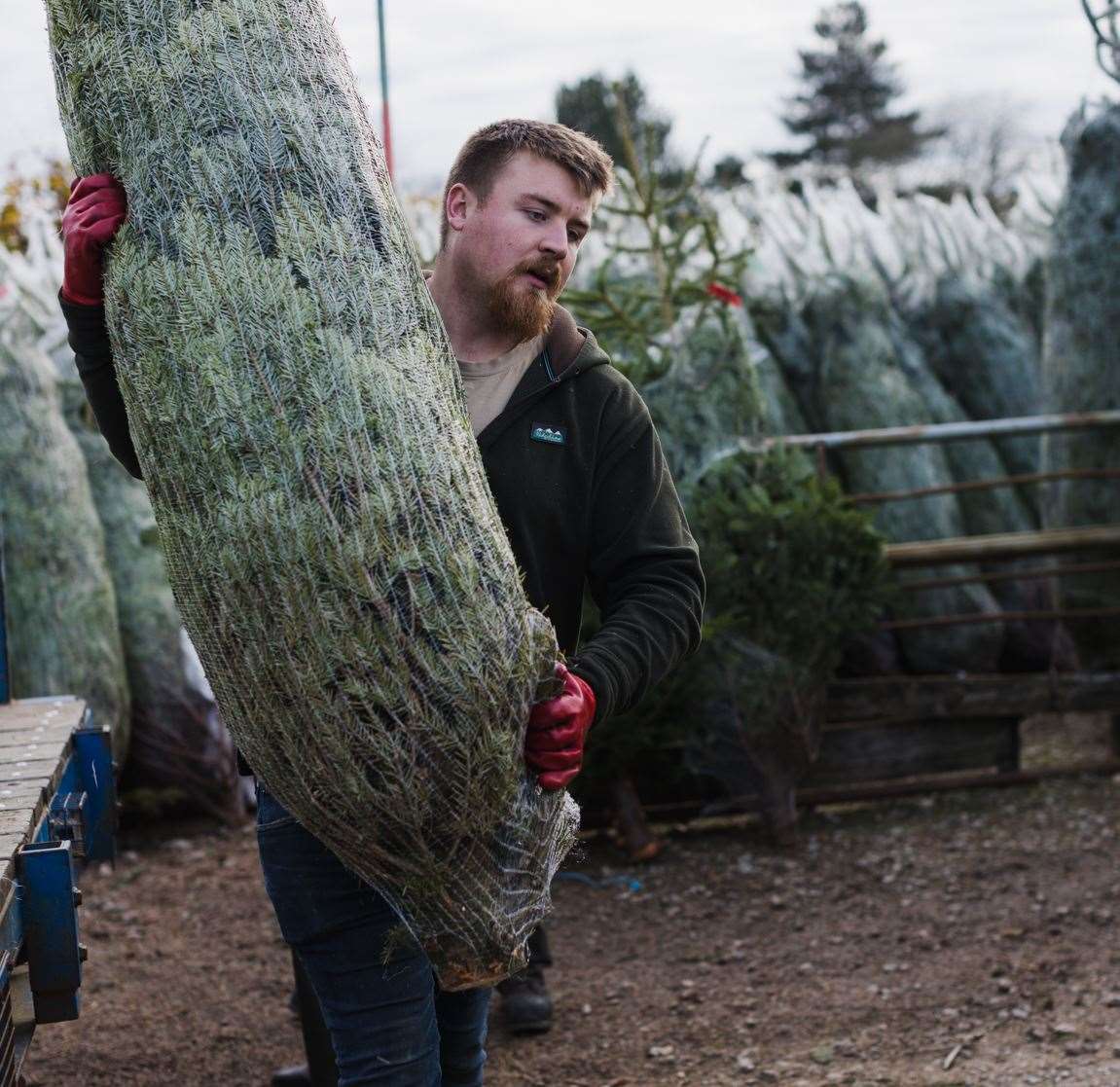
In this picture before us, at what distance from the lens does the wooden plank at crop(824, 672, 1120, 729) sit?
18.4ft

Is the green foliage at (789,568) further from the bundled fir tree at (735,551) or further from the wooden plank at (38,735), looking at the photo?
the wooden plank at (38,735)

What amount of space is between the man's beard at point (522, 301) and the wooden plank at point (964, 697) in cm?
347

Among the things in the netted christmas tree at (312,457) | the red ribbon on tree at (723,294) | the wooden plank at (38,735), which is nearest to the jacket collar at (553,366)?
the netted christmas tree at (312,457)

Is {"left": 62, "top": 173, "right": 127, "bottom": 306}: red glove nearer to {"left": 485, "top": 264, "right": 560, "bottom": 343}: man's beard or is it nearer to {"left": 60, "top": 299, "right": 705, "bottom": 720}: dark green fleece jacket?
{"left": 60, "top": 299, "right": 705, "bottom": 720}: dark green fleece jacket

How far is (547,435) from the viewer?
2.35 metres

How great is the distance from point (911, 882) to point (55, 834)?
3303 millimetres

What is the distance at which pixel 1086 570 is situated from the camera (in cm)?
596

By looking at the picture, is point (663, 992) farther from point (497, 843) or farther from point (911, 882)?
point (497, 843)

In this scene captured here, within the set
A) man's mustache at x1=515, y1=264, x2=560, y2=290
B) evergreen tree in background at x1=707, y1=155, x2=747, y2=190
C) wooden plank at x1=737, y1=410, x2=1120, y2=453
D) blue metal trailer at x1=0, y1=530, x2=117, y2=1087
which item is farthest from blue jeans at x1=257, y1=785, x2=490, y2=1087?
evergreen tree in background at x1=707, y1=155, x2=747, y2=190

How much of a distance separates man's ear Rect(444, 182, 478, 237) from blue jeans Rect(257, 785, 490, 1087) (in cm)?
103

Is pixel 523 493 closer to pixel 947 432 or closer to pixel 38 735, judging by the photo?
pixel 38 735

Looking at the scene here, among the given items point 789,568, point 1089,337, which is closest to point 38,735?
point 789,568

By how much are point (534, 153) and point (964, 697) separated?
157 inches

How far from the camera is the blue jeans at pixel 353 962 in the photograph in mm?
2213
